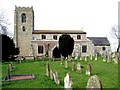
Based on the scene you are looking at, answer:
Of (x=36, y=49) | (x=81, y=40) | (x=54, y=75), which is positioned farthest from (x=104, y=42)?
(x=54, y=75)

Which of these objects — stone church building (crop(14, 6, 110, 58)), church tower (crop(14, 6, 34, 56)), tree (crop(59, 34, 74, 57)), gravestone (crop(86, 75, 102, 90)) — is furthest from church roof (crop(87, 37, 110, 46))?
gravestone (crop(86, 75, 102, 90))

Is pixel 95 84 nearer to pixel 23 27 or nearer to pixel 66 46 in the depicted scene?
pixel 66 46

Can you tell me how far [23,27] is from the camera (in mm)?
67750

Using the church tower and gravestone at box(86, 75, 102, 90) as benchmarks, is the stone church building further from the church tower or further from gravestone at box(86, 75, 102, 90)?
gravestone at box(86, 75, 102, 90)

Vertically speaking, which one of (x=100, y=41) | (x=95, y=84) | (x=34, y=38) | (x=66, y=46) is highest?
(x=34, y=38)

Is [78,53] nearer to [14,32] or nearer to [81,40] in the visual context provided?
[81,40]

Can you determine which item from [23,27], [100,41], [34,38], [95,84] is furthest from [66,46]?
[95,84]

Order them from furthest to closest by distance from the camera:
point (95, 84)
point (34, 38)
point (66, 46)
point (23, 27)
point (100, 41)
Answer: point (100, 41) → point (23, 27) → point (34, 38) → point (66, 46) → point (95, 84)

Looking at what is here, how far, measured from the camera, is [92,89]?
12547 mm

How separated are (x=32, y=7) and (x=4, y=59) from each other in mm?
23600

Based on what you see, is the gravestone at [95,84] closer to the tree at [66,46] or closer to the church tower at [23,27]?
the tree at [66,46]

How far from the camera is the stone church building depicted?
217ft

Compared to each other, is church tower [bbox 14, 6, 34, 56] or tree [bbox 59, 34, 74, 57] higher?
church tower [bbox 14, 6, 34, 56]

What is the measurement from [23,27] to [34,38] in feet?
12.2
